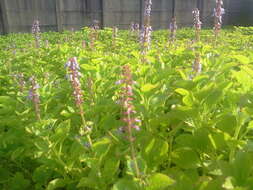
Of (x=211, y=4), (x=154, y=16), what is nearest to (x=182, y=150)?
(x=154, y=16)

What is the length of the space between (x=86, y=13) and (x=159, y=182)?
16851mm

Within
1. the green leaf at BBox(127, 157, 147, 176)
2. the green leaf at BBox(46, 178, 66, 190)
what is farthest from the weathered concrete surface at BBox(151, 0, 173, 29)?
the green leaf at BBox(127, 157, 147, 176)

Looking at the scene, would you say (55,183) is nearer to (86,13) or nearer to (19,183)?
(19,183)

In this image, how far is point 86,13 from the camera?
17.3 meters

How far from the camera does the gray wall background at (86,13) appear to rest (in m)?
15.1

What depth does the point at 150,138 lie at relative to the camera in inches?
74.0

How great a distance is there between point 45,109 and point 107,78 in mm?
741

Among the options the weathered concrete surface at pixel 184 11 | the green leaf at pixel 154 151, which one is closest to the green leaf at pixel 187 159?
the green leaf at pixel 154 151

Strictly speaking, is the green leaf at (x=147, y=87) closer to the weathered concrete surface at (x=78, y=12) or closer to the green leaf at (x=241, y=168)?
the green leaf at (x=241, y=168)

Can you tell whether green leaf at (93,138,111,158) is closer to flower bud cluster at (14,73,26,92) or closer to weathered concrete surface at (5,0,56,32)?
flower bud cluster at (14,73,26,92)

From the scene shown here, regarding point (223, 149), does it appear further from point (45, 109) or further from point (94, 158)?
point (45, 109)

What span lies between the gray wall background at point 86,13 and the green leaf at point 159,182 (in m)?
14.9

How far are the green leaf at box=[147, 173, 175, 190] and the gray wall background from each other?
585 inches

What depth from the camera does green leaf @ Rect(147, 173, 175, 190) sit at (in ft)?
4.61
